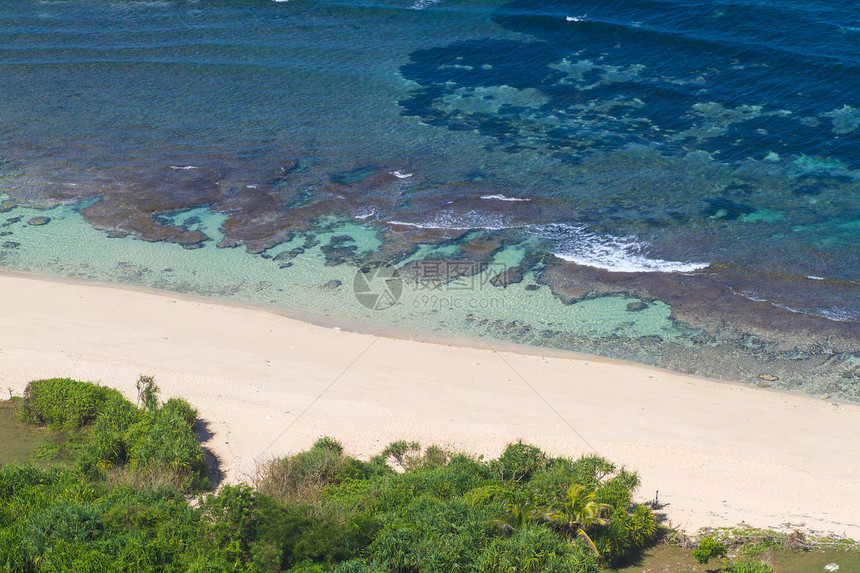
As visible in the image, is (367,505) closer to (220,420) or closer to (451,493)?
(451,493)

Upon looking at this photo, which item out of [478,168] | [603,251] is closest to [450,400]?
[603,251]

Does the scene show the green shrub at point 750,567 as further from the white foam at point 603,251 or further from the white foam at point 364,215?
the white foam at point 364,215

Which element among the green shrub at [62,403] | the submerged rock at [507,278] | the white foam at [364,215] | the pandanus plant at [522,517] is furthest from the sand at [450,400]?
the white foam at [364,215]

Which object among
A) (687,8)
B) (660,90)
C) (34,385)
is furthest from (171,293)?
(687,8)

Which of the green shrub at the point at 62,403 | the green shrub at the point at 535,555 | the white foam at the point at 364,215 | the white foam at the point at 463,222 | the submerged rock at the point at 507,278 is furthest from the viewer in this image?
the white foam at the point at 364,215

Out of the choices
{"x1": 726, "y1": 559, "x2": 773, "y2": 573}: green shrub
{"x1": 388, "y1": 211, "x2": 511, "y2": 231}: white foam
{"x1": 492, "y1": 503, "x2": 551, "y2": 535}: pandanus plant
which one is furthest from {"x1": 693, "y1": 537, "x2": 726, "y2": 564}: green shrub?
{"x1": 388, "y1": 211, "x2": 511, "y2": 231}: white foam

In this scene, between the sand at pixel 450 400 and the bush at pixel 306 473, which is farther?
the sand at pixel 450 400
